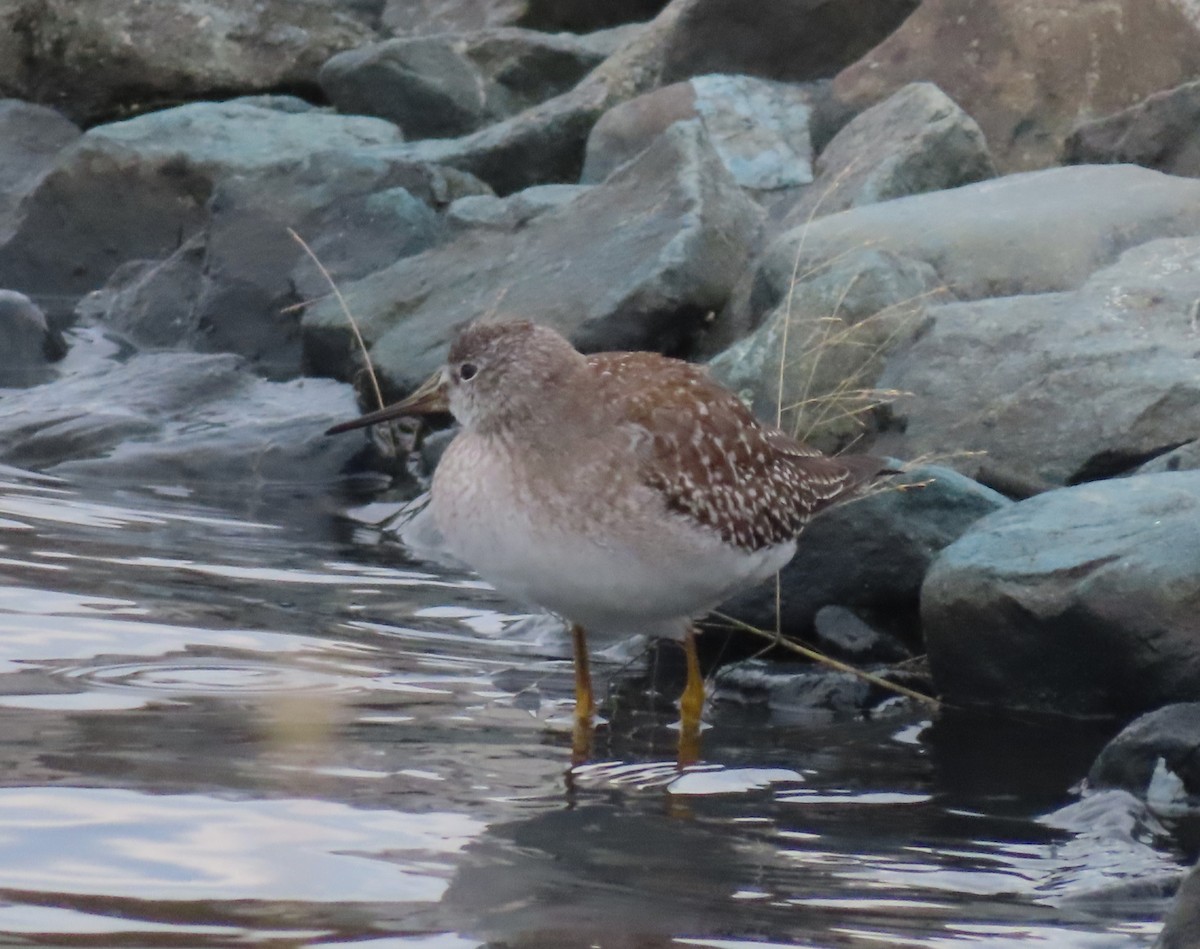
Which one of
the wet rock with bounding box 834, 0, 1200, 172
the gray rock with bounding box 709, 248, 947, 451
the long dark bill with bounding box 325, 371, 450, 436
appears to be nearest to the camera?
the long dark bill with bounding box 325, 371, 450, 436

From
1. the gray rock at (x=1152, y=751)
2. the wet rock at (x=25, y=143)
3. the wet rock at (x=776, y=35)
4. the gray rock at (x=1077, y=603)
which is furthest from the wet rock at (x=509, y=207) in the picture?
the gray rock at (x=1152, y=751)

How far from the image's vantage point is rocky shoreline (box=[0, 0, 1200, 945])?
6965mm

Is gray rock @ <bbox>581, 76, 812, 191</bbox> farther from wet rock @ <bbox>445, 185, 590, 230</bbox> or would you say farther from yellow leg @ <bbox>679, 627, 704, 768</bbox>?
yellow leg @ <bbox>679, 627, 704, 768</bbox>

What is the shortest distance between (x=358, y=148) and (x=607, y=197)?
14.9 feet

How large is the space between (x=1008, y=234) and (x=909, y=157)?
59.8 inches

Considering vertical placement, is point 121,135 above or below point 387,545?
above

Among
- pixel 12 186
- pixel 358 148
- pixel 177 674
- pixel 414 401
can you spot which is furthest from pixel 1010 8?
pixel 12 186

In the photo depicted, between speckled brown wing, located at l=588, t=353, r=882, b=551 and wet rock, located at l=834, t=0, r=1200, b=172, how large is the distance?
591cm

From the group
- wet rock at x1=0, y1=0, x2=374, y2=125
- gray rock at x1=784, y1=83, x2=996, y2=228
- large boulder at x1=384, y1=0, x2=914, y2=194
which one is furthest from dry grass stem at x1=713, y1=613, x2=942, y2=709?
wet rock at x1=0, y1=0, x2=374, y2=125

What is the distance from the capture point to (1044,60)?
41.4ft

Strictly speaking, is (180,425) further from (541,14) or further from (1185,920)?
(541,14)

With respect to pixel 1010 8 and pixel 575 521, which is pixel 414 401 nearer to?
pixel 575 521

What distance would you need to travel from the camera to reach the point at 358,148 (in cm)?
1524

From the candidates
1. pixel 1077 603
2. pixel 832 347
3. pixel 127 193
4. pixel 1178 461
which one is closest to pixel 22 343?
pixel 127 193
